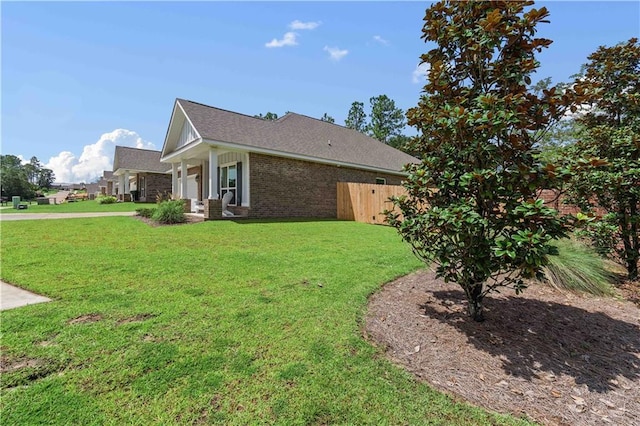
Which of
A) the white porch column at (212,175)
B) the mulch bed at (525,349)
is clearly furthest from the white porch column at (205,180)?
the mulch bed at (525,349)

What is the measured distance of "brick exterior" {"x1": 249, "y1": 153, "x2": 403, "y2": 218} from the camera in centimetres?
1381

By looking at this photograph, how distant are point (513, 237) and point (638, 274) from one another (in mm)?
5149

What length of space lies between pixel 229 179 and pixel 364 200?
7.12 meters

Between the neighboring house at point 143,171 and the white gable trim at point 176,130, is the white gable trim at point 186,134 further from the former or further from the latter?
the neighboring house at point 143,171

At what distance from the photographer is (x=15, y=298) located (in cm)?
378

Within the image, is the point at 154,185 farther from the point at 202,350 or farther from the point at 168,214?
the point at 202,350

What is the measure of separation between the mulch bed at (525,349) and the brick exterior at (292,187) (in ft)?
34.0

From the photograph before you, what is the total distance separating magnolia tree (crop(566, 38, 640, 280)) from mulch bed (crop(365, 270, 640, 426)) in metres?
1.40

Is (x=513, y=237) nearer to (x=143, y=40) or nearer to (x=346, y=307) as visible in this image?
(x=346, y=307)

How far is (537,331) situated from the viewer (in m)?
3.34

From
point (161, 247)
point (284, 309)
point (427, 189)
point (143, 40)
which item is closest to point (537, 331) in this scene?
point (427, 189)

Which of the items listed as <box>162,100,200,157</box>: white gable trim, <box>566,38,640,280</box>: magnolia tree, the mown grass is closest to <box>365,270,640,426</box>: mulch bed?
the mown grass

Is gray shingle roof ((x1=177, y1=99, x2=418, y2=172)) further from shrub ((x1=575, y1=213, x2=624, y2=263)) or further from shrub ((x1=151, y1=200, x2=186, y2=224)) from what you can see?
shrub ((x1=575, y1=213, x2=624, y2=263))

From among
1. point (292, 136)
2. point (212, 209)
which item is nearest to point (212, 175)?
point (212, 209)
